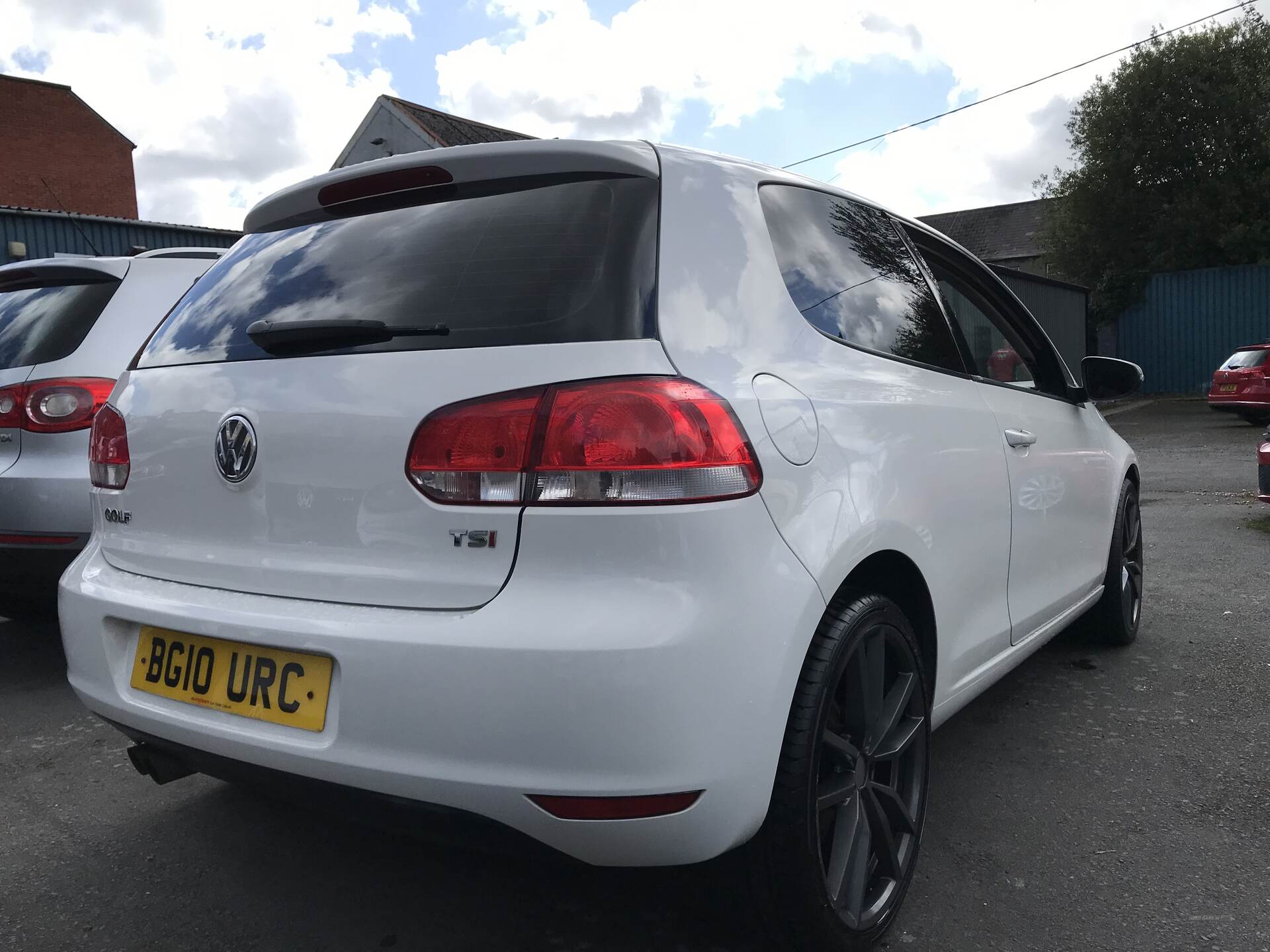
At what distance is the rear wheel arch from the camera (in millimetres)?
2115

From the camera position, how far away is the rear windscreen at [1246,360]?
1672 centimetres

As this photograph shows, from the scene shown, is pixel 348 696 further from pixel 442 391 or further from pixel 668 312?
pixel 668 312

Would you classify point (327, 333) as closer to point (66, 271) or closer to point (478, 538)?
point (478, 538)

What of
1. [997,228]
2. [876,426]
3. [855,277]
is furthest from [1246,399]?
[997,228]

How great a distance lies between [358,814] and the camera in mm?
1807

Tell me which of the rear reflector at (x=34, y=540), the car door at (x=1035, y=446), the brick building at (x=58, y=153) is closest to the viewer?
the car door at (x=1035, y=446)

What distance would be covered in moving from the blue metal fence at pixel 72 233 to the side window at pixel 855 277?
11313mm

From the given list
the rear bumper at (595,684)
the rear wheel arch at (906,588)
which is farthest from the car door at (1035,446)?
the rear bumper at (595,684)

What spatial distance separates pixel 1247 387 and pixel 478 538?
17.9 meters

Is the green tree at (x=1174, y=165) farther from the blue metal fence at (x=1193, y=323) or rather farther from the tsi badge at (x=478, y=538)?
the tsi badge at (x=478, y=538)

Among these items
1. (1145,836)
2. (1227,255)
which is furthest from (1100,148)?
(1145,836)

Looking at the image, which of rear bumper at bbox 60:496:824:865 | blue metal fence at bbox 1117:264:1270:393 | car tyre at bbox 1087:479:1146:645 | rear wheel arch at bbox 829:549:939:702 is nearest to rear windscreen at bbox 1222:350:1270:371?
blue metal fence at bbox 1117:264:1270:393

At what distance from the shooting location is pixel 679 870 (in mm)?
2039

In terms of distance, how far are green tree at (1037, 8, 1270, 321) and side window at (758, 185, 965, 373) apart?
28.5 m
